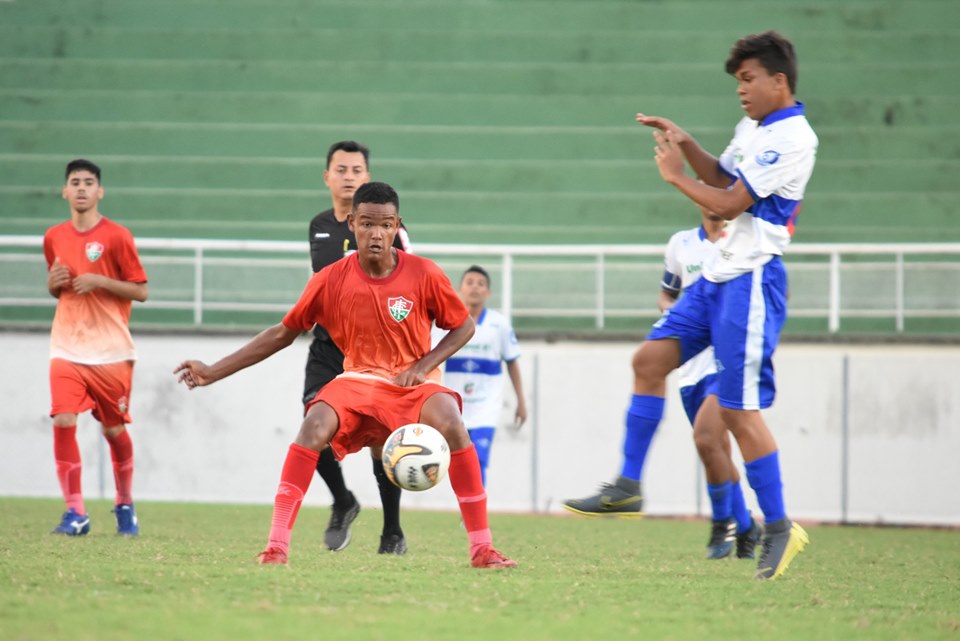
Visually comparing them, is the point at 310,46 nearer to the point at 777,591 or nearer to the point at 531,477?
the point at 531,477

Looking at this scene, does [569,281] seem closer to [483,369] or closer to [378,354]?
[483,369]

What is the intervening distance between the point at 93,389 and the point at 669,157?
4561mm

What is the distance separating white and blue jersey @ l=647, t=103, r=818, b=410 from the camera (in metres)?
6.07

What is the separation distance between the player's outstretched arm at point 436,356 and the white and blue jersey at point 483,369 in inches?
155

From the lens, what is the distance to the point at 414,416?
624 centimetres

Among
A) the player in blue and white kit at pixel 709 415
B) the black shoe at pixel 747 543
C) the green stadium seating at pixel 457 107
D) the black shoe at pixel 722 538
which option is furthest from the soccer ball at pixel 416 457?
the green stadium seating at pixel 457 107

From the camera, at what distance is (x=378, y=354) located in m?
6.40

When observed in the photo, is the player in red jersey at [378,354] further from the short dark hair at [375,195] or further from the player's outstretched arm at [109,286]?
the player's outstretched arm at [109,286]

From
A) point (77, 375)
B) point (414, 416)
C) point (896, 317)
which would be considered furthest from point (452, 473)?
point (896, 317)

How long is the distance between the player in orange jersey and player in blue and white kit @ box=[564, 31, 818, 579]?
13.5ft

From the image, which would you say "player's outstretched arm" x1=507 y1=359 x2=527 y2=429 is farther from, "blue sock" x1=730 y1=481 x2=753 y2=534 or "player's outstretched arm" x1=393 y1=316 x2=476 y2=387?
"player's outstretched arm" x1=393 y1=316 x2=476 y2=387

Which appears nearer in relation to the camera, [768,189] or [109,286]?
[768,189]

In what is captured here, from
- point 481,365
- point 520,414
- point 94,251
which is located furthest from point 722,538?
point 94,251

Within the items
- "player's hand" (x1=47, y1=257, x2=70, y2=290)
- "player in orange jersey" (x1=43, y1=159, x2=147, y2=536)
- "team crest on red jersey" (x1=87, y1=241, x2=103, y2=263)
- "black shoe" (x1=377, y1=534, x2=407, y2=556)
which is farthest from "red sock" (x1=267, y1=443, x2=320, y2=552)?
"team crest on red jersey" (x1=87, y1=241, x2=103, y2=263)
